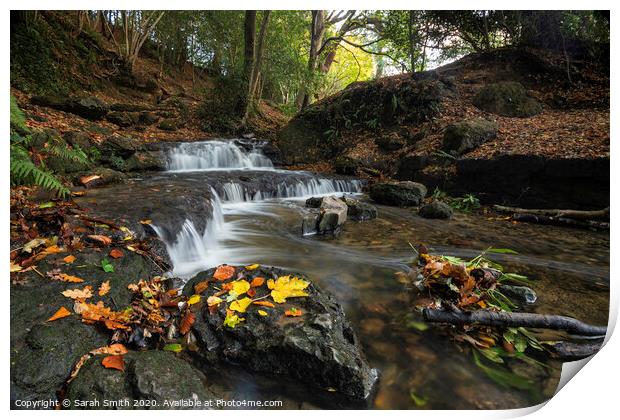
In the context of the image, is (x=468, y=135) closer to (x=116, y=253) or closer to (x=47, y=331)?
(x=116, y=253)

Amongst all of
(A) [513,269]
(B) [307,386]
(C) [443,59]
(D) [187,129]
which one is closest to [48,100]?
(D) [187,129]

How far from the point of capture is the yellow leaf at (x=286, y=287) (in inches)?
77.6

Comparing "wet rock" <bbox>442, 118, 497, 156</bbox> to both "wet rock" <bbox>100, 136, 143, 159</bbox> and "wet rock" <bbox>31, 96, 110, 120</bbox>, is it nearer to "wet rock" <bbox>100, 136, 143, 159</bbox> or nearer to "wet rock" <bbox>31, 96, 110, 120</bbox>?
"wet rock" <bbox>100, 136, 143, 159</bbox>

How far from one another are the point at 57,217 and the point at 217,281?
4.35ft

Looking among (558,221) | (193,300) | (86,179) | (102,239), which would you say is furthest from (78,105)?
(558,221)

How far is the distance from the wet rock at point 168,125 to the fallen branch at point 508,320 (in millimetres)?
10691

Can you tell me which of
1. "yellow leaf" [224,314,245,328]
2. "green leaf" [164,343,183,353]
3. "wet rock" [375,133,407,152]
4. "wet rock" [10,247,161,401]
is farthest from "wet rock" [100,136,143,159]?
"wet rock" [375,133,407,152]

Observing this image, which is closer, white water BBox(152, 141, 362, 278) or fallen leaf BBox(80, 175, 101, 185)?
white water BBox(152, 141, 362, 278)

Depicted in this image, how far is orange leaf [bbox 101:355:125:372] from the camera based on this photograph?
1378 millimetres

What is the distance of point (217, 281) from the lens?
221 cm

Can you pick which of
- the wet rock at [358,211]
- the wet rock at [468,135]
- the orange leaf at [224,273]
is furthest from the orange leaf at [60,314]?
the wet rock at [468,135]

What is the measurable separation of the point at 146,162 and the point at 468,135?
295 inches

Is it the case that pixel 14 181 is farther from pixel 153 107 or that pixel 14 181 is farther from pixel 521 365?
pixel 153 107

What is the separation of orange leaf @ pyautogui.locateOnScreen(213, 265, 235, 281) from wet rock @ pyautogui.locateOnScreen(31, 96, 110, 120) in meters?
8.49
